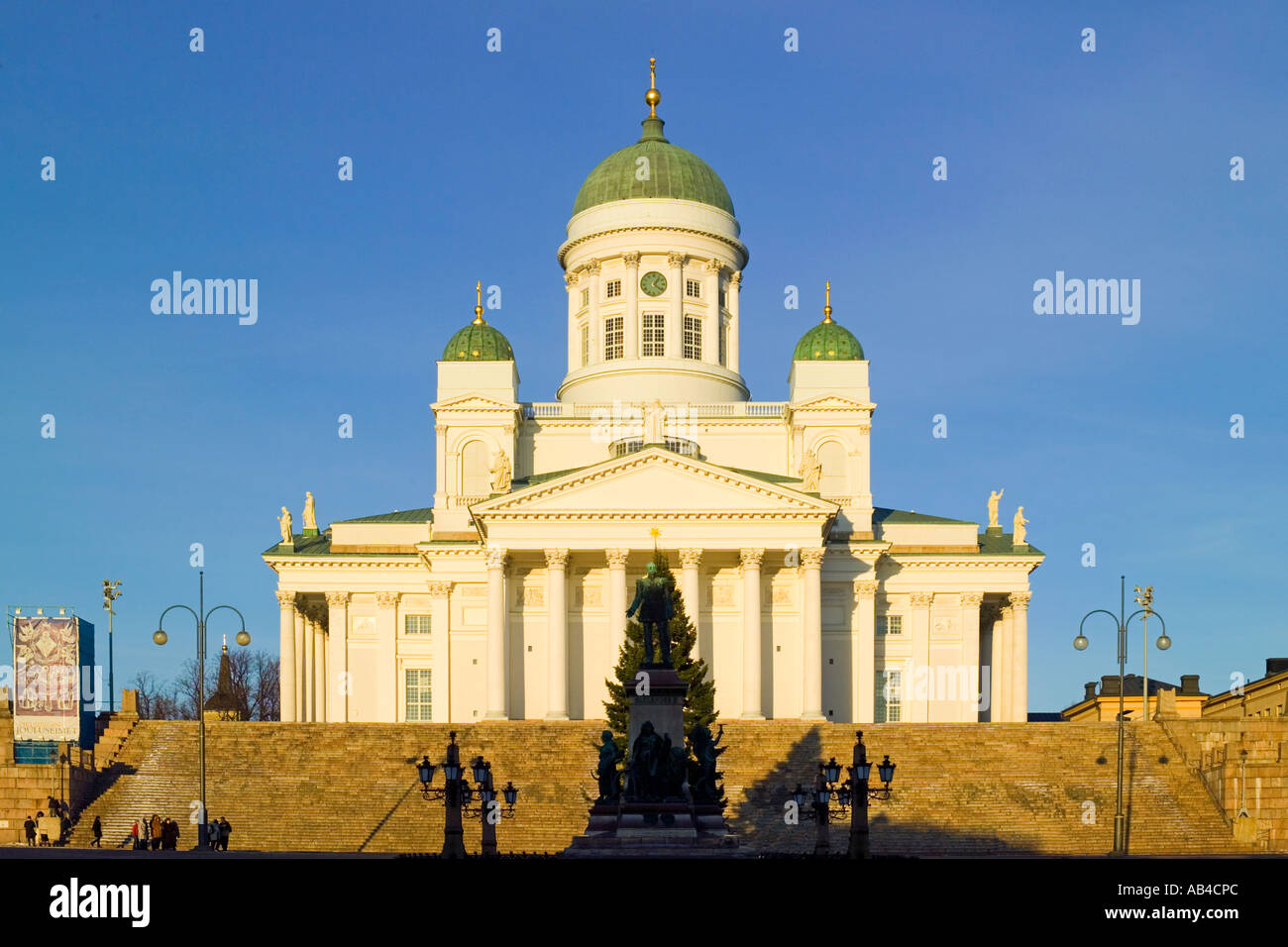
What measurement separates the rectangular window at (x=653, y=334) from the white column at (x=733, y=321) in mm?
4188

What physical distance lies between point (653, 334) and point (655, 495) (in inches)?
679

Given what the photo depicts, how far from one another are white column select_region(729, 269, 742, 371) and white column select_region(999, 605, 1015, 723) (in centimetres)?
1986

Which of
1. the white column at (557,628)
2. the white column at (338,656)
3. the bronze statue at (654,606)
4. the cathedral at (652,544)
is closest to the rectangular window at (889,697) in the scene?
the cathedral at (652,544)

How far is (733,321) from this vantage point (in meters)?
98.6

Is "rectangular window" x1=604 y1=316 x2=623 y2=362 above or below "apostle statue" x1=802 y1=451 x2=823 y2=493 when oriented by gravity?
above

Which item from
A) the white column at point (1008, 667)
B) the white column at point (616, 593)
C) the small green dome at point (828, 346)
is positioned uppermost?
the small green dome at point (828, 346)

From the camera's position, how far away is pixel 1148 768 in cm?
6338

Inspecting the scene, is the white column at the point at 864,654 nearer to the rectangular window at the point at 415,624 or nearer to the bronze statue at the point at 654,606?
the rectangular window at the point at 415,624

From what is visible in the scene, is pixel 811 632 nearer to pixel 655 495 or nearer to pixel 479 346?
pixel 655 495

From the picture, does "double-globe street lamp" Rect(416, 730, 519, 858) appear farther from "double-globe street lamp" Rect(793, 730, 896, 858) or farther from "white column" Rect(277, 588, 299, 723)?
"white column" Rect(277, 588, 299, 723)

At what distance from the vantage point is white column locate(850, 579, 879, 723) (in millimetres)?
84500

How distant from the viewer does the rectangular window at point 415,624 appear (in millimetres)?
88125

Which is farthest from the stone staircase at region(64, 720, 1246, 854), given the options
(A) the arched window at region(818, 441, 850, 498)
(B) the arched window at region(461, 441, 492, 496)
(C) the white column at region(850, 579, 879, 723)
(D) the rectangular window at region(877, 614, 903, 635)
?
(B) the arched window at region(461, 441, 492, 496)

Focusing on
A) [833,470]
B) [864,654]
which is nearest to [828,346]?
[833,470]
